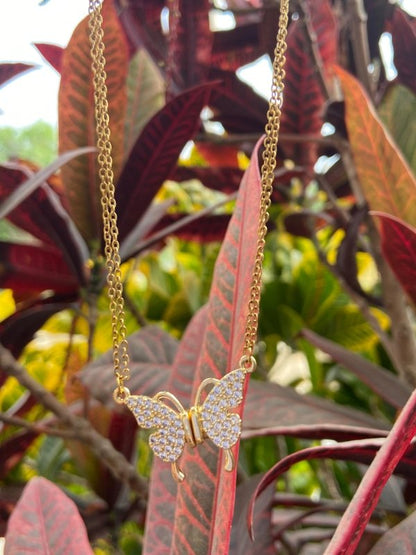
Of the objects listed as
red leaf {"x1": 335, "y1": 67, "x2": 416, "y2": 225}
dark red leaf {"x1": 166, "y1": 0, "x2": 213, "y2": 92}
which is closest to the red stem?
red leaf {"x1": 335, "y1": 67, "x2": 416, "y2": 225}

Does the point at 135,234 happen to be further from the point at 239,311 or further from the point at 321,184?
the point at 239,311

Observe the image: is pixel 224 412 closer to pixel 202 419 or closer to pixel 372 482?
pixel 202 419

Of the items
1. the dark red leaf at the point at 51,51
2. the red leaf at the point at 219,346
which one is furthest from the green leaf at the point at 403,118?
the dark red leaf at the point at 51,51

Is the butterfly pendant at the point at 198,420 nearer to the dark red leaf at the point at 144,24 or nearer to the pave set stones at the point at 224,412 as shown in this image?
the pave set stones at the point at 224,412

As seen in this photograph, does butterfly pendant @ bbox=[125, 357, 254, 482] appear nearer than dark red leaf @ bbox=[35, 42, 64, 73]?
Yes

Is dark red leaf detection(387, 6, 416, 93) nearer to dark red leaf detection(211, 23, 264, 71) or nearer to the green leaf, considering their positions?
the green leaf

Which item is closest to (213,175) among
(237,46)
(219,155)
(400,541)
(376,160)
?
(219,155)

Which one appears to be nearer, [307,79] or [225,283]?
[225,283]
